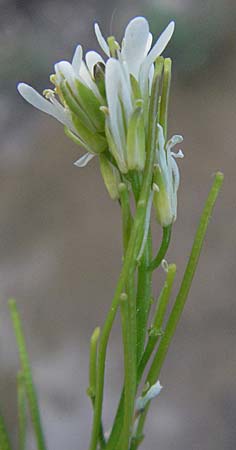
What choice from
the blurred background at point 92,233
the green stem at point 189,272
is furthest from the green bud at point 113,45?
the blurred background at point 92,233

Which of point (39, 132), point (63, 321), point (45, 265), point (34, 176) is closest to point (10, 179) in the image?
point (34, 176)

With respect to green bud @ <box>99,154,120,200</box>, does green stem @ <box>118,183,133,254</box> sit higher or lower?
lower

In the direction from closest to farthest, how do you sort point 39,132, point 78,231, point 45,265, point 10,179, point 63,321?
point 63,321, point 45,265, point 78,231, point 10,179, point 39,132

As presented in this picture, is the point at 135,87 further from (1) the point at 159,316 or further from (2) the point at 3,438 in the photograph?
(2) the point at 3,438

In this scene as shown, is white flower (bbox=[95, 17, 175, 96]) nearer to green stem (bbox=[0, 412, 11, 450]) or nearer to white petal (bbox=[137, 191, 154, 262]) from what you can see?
white petal (bbox=[137, 191, 154, 262])

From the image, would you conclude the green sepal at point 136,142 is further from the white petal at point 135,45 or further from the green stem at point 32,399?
the green stem at point 32,399

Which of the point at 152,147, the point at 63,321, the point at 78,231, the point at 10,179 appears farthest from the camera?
the point at 10,179

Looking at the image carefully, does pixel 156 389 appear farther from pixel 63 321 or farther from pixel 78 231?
pixel 78 231

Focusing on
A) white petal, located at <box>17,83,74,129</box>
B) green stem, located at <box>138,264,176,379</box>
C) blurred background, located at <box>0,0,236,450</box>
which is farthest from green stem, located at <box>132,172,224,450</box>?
blurred background, located at <box>0,0,236,450</box>
